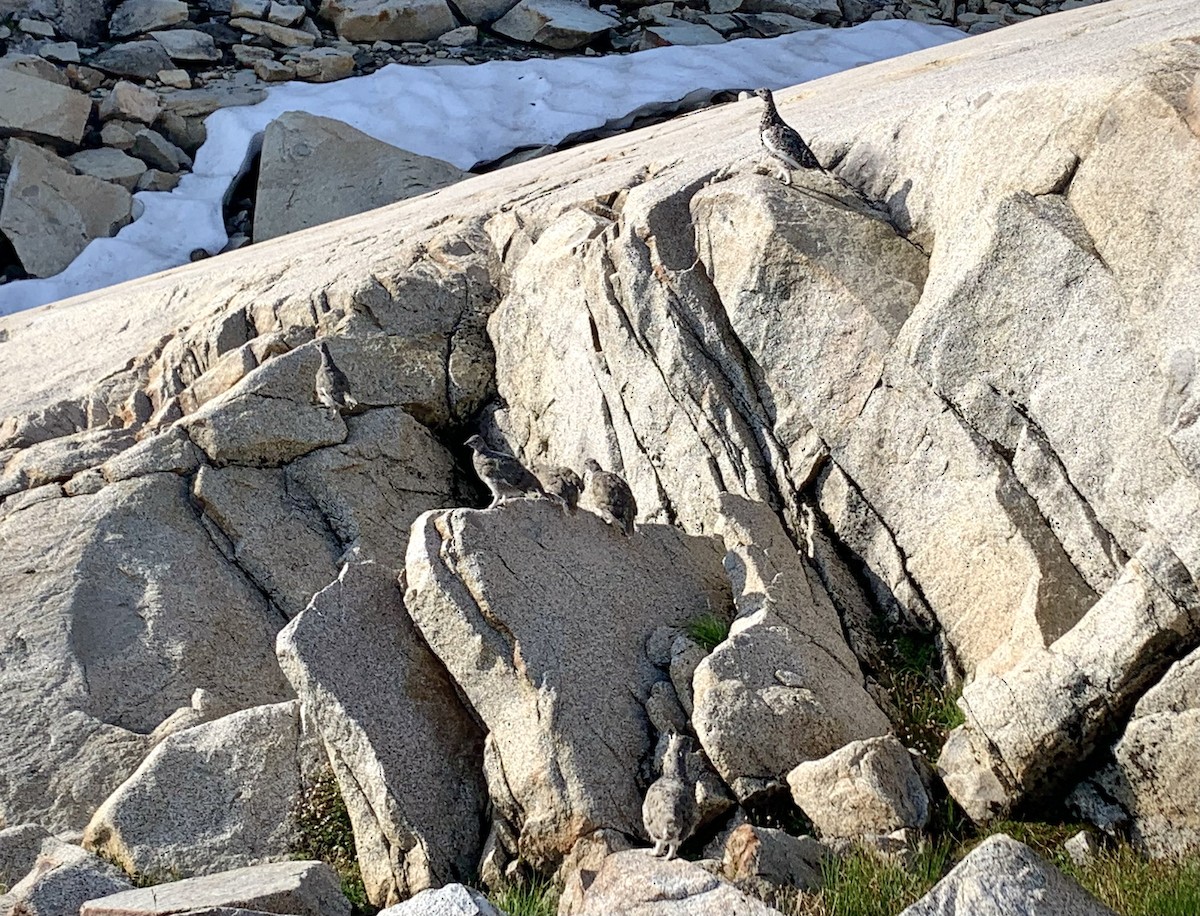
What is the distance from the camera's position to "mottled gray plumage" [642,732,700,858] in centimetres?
878

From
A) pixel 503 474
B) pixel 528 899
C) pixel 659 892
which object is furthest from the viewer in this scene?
pixel 503 474

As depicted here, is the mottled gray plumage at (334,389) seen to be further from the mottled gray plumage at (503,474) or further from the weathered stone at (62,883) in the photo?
the weathered stone at (62,883)

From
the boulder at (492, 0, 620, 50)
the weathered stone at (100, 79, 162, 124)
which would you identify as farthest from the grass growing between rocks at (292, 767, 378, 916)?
the boulder at (492, 0, 620, 50)

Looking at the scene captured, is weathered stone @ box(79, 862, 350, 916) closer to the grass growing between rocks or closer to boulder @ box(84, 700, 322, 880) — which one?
the grass growing between rocks

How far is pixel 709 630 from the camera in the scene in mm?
10477

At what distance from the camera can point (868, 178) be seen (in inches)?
509

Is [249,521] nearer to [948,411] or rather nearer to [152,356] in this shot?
[152,356]

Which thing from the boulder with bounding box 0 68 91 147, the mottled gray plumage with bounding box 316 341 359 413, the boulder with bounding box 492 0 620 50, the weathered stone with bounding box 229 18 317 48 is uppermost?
the mottled gray plumage with bounding box 316 341 359 413

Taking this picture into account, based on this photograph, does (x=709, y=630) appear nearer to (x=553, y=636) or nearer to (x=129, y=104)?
(x=553, y=636)

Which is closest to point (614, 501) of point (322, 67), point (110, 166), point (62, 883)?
point (62, 883)

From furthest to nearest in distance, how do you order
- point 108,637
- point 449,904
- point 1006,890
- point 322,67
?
point 322,67 < point 108,637 < point 449,904 < point 1006,890

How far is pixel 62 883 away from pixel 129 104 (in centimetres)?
2451

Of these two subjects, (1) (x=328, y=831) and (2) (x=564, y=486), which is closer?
(1) (x=328, y=831)

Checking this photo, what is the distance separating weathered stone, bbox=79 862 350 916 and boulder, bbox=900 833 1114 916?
397cm
